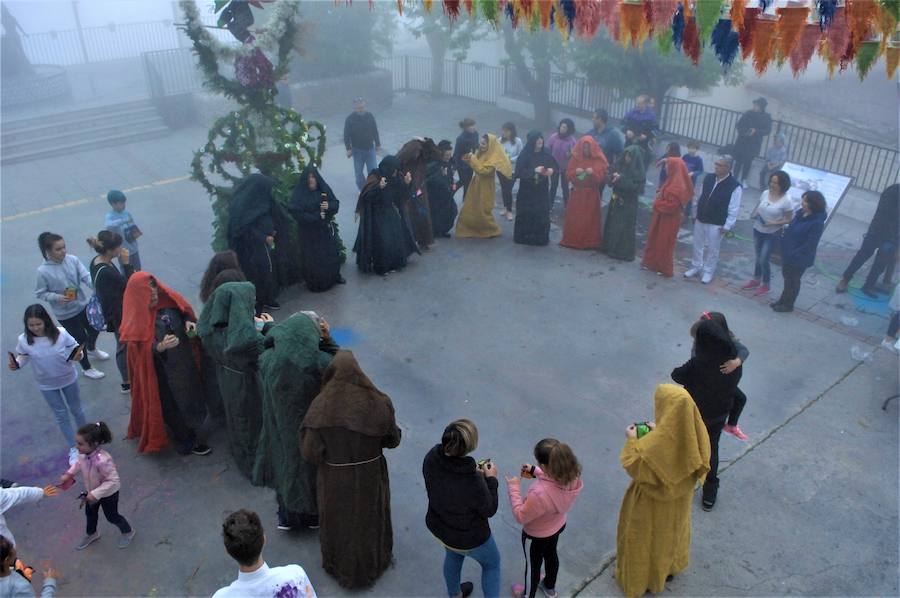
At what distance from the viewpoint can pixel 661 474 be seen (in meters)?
4.24

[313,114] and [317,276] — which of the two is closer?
[317,276]

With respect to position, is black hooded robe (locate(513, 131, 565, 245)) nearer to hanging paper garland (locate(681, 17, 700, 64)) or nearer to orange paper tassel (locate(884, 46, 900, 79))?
hanging paper garland (locate(681, 17, 700, 64))

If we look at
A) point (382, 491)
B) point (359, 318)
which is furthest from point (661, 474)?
point (359, 318)

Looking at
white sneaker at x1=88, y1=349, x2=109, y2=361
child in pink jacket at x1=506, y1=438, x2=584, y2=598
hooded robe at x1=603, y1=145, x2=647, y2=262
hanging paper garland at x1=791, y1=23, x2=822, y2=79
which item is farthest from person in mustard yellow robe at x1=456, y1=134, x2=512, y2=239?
child in pink jacket at x1=506, y1=438, x2=584, y2=598

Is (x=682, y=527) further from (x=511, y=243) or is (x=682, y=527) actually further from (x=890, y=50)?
(x=511, y=243)

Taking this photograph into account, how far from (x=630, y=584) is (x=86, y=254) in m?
9.39

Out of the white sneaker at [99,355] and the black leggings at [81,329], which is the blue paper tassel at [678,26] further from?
the white sneaker at [99,355]

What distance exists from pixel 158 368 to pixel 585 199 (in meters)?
6.44

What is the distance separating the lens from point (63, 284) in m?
6.90

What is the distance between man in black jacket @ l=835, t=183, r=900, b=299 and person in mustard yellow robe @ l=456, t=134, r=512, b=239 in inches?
192

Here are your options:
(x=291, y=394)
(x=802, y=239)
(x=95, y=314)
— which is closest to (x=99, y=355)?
(x=95, y=314)

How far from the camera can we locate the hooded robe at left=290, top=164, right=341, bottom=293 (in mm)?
8734

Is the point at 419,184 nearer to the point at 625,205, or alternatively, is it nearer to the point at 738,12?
the point at 625,205

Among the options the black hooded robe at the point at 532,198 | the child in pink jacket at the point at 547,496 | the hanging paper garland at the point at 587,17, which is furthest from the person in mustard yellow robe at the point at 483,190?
the child in pink jacket at the point at 547,496
